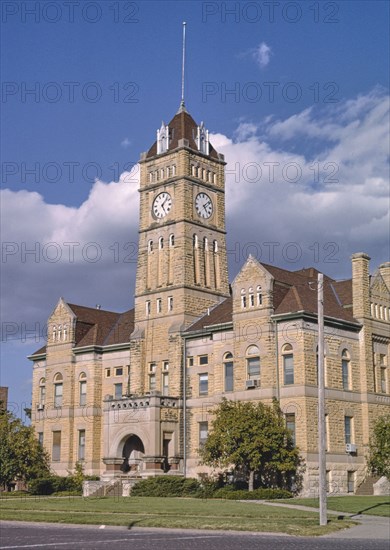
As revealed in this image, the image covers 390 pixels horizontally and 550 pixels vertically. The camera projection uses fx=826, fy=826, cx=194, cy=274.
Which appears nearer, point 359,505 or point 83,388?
point 359,505

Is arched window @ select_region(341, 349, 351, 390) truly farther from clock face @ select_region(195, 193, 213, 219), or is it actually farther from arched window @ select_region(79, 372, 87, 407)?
arched window @ select_region(79, 372, 87, 407)

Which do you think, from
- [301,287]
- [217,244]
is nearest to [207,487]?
[301,287]

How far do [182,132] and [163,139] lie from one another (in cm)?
167

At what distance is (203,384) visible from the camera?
57.6 metres

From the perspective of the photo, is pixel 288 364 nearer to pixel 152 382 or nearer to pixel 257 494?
pixel 257 494

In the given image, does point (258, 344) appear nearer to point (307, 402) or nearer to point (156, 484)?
point (307, 402)

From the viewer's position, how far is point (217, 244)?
2507 inches

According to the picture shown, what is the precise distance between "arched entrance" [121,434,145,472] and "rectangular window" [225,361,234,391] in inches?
342

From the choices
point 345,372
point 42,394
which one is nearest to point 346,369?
point 345,372

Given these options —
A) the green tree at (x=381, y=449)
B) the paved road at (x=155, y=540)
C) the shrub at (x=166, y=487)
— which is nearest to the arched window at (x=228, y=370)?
the shrub at (x=166, y=487)

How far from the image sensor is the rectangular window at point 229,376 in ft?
180

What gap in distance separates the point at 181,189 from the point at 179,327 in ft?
34.2

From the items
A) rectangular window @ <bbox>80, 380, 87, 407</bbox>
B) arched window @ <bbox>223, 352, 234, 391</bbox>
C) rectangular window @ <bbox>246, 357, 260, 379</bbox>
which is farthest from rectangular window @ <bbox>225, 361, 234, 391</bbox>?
rectangular window @ <bbox>80, 380, 87, 407</bbox>

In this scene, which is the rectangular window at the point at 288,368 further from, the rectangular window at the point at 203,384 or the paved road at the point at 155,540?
the paved road at the point at 155,540
